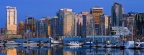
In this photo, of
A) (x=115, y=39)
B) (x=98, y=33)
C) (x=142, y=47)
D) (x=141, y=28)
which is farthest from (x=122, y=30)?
(x=142, y=47)

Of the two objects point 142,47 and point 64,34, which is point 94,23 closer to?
point 64,34

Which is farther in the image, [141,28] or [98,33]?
[98,33]

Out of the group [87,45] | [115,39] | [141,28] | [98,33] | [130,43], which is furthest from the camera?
[98,33]

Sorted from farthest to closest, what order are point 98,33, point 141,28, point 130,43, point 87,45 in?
point 98,33 < point 141,28 < point 87,45 < point 130,43

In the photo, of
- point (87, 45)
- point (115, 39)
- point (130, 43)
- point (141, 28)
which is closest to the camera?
point (130, 43)

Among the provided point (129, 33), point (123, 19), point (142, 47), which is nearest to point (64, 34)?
point (123, 19)

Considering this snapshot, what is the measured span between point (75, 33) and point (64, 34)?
16.8 ft

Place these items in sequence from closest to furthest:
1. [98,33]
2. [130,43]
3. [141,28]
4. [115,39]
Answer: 1. [130,43]
2. [115,39]
3. [141,28]
4. [98,33]

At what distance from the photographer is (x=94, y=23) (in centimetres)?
19088

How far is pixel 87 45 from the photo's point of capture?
125 m

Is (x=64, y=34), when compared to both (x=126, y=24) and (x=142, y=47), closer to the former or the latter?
(x=126, y=24)

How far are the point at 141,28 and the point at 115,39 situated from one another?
2538 centimetres

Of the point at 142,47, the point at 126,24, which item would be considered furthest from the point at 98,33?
the point at 142,47

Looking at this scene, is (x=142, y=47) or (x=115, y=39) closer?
(x=142, y=47)
